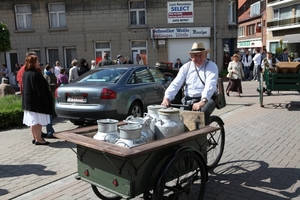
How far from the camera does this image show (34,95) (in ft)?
19.1

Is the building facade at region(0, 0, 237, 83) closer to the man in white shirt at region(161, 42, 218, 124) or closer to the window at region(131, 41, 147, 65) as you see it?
the window at region(131, 41, 147, 65)

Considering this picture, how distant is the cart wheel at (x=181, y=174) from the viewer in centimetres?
289

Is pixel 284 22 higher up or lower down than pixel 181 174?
higher up

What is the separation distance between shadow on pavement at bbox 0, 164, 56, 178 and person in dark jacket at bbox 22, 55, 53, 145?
3.49 ft

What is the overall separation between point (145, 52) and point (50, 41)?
6.52 meters

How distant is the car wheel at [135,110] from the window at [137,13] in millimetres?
14096

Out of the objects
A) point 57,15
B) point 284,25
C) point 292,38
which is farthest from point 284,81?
point 284,25

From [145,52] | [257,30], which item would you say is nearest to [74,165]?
[145,52]

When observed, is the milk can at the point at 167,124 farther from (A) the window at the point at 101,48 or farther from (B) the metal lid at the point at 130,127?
(A) the window at the point at 101,48

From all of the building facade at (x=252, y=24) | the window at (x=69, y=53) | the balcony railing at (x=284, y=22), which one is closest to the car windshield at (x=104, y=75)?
the window at (x=69, y=53)

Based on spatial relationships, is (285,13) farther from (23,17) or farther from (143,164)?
(143,164)

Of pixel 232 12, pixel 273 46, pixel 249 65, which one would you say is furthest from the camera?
pixel 273 46

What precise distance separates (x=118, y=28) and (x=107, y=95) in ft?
48.3

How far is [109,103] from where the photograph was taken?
6727 millimetres
